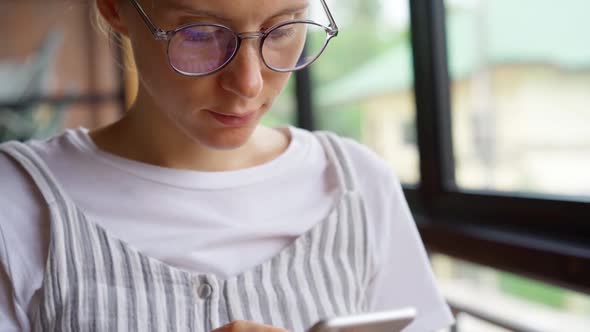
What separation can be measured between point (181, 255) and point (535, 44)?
42.1 inches

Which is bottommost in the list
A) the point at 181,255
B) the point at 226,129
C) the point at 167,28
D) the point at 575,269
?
the point at 575,269

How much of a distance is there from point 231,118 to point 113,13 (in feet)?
0.71

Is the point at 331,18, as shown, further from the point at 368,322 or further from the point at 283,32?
the point at 368,322

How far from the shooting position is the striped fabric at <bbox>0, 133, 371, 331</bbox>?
2.59ft

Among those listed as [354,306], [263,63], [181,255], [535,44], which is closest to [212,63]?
[263,63]

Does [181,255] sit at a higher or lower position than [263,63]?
lower

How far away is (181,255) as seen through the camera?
2.78 ft

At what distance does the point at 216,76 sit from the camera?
2.49 ft

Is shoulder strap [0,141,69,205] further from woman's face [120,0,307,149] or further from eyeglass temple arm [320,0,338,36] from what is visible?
eyeglass temple arm [320,0,338,36]

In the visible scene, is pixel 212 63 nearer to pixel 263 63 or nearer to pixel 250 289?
pixel 263 63

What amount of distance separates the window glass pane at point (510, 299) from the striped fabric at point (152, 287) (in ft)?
2.38

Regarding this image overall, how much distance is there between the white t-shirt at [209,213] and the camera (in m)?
0.81

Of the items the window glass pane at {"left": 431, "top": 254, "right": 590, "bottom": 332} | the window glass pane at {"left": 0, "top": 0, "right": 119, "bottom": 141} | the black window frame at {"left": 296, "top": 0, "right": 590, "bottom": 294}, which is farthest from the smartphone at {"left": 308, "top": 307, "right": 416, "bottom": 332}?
the window glass pane at {"left": 0, "top": 0, "right": 119, "bottom": 141}

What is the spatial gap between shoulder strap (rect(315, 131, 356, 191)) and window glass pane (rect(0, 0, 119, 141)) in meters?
1.89
